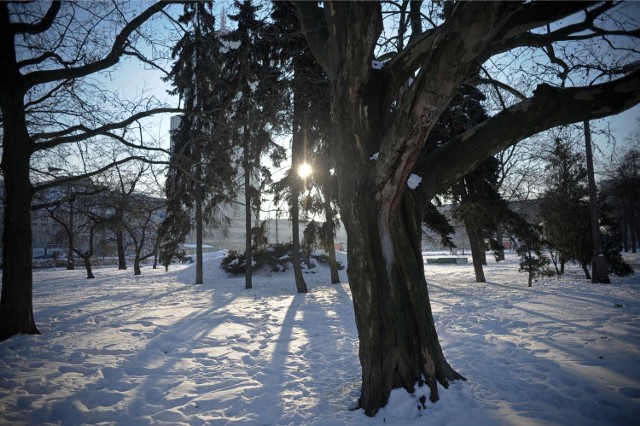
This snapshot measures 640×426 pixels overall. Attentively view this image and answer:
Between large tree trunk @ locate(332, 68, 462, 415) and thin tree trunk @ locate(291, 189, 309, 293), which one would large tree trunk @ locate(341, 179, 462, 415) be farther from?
thin tree trunk @ locate(291, 189, 309, 293)

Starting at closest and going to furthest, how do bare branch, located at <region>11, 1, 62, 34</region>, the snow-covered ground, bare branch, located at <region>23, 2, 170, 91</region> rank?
the snow-covered ground, bare branch, located at <region>11, 1, 62, 34</region>, bare branch, located at <region>23, 2, 170, 91</region>

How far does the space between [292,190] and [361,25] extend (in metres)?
9.61

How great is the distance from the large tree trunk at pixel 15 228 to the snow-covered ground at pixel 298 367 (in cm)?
62

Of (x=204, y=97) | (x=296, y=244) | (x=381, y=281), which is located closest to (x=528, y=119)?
(x=381, y=281)

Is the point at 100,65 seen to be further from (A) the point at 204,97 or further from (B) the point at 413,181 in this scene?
(B) the point at 413,181

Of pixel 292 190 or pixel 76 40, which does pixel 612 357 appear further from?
pixel 76 40

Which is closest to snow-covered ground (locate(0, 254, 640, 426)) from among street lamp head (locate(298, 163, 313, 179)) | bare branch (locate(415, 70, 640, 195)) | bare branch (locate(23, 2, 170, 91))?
bare branch (locate(415, 70, 640, 195))

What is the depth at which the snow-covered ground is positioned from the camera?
9.81 feet

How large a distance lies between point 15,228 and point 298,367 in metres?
6.47

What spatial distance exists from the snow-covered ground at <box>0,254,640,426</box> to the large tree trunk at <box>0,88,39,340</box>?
0.62 m

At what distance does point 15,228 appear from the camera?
612cm

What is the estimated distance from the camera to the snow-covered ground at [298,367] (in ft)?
9.81

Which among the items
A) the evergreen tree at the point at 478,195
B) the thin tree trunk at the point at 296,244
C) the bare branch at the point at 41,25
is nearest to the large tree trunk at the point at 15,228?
the bare branch at the point at 41,25

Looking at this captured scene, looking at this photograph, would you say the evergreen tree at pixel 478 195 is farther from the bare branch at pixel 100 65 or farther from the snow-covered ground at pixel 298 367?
the bare branch at pixel 100 65
